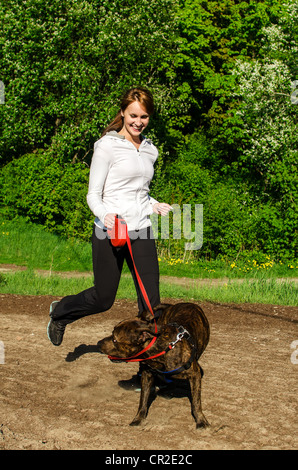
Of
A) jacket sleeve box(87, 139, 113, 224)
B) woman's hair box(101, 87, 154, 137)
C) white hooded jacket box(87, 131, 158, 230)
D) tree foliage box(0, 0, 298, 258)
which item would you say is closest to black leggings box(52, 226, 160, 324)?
white hooded jacket box(87, 131, 158, 230)

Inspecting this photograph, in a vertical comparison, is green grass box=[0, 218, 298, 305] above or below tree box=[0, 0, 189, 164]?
below

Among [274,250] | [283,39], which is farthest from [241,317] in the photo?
[283,39]

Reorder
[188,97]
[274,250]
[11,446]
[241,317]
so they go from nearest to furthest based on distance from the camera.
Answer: [11,446]
[241,317]
[274,250]
[188,97]

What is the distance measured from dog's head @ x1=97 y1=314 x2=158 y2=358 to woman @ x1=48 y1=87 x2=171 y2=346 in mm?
614

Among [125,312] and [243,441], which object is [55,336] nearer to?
[243,441]

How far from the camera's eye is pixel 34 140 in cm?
1927

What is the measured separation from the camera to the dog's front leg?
4.12m

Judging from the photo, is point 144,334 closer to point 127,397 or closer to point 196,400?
point 196,400

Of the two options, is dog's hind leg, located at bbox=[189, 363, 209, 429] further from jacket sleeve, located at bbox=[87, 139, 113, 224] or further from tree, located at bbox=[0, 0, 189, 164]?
tree, located at bbox=[0, 0, 189, 164]

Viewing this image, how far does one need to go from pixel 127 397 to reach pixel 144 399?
554 mm

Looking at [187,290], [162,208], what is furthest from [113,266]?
[187,290]

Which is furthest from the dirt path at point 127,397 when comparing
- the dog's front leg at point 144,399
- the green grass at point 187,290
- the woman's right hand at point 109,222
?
the green grass at point 187,290

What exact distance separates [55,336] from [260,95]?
16.4 m

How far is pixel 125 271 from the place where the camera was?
12.8 m
